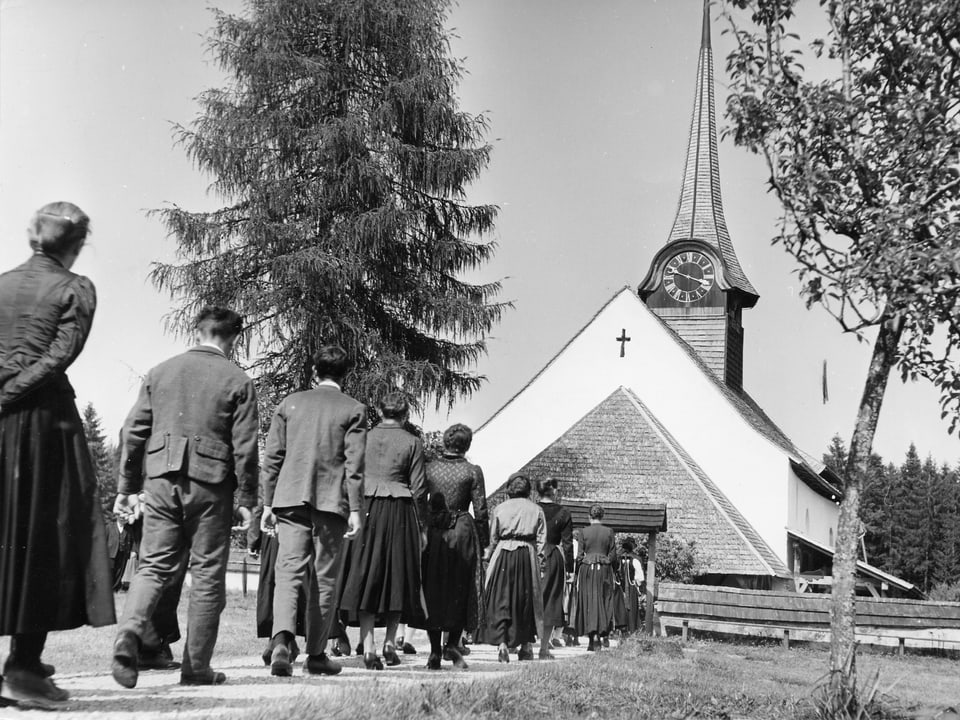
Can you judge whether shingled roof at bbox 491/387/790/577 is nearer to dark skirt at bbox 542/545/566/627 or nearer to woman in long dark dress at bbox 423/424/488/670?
dark skirt at bbox 542/545/566/627

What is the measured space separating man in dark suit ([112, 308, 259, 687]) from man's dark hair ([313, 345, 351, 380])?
3.90ft

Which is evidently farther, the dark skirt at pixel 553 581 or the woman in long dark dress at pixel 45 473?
the dark skirt at pixel 553 581

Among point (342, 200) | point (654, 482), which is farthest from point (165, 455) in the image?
point (654, 482)

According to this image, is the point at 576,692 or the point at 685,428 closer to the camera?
the point at 576,692

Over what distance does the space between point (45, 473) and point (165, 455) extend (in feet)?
2.60

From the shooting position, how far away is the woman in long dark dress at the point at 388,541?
8.29m

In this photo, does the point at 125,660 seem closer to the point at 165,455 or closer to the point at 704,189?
the point at 165,455

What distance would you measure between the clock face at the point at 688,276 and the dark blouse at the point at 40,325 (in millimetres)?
35616

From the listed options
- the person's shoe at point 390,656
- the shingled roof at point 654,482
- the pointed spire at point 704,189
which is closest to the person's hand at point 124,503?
the person's shoe at point 390,656

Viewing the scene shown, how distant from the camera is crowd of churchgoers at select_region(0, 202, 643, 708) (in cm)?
514

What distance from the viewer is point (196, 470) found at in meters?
5.86

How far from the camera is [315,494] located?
7.01 m

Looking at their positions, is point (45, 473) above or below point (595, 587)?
above

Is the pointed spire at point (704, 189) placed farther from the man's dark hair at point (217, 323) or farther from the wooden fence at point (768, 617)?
the man's dark hair at point (217, 323)
